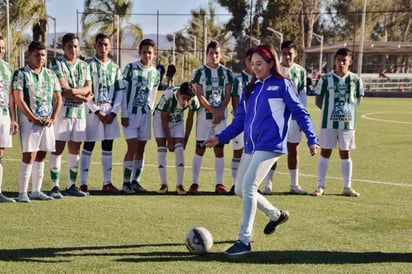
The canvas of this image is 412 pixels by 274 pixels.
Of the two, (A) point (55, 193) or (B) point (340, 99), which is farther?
(B) point (340, 99)

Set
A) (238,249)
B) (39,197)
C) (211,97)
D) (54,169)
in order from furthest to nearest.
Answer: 1. (211,97)
2. (54,169)
3. (39,197)
4. (238,249)

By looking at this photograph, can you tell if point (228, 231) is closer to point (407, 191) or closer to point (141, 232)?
point (141, 232)

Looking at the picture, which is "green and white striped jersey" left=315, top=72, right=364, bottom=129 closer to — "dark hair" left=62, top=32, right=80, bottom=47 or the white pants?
the white pants

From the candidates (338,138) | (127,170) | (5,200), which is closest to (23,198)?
(5,200)

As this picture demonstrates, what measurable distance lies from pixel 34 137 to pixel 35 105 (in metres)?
0.41

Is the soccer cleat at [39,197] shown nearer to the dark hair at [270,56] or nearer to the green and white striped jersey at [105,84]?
the green and white striped jersey at [105,84]

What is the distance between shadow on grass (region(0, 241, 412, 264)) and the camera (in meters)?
5.07

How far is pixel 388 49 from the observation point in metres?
53.4

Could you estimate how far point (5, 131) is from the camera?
7.02 meters

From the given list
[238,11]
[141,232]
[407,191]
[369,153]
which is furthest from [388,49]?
[141,232]

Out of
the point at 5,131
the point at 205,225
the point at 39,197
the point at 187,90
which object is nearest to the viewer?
the point at 205,225

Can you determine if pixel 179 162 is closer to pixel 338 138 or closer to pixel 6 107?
pixel 338 138

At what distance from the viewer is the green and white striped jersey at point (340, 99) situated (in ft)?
26.7

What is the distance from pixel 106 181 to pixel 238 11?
55313mm
